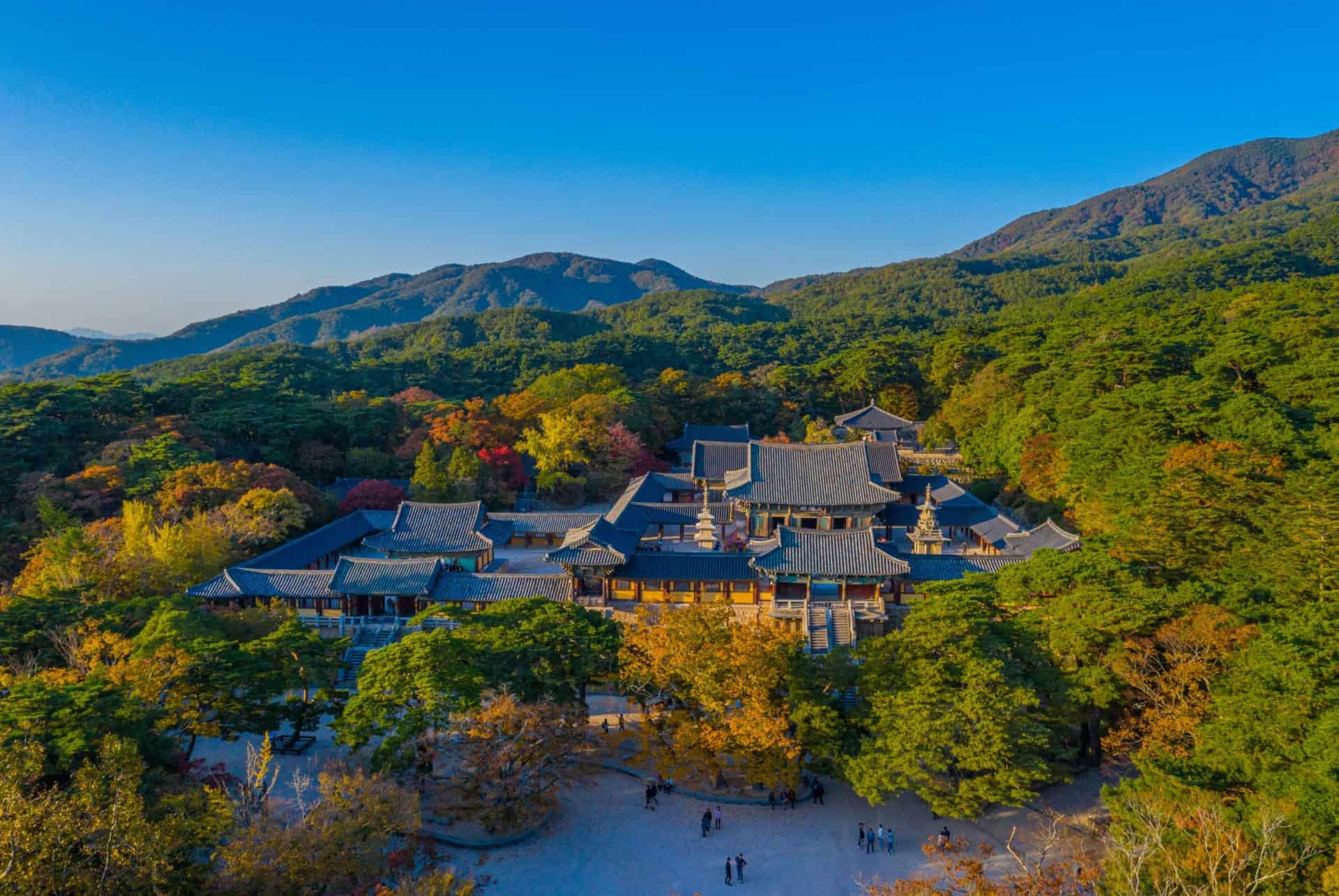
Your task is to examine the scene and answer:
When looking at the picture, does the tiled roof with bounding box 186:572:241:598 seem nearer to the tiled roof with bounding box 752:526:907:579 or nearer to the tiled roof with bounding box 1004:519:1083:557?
the tiled roof with bounding box 752:526:907:579

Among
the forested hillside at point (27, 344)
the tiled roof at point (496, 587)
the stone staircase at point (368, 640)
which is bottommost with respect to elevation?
the stone staircase at point (368, 640)

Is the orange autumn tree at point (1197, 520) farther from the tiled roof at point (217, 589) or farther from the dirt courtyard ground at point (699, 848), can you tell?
the tiled roof at point (217, 589)

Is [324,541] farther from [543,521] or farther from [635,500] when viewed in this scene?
[635,500]

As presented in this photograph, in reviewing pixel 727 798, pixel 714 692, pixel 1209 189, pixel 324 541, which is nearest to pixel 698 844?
pixel 727 798

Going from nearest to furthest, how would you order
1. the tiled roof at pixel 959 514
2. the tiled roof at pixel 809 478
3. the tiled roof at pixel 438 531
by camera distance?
the tiled roof at pixel 438 531 < the tiled roof at pixel 959 514 < the tiled roof at pixel 809 478

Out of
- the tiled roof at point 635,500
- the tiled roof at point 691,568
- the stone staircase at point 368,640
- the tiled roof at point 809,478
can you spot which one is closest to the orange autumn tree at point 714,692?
the tiled roof at point 691,568

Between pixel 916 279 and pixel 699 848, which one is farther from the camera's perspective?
pixel 916 279
